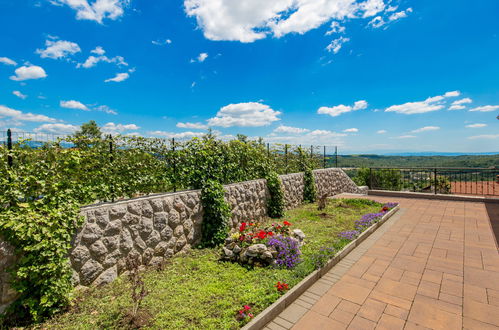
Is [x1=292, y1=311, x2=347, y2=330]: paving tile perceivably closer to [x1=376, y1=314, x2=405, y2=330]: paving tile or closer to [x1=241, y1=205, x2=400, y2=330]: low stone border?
[x1=241, y1=205, x2=400, y2=330]: low stone border

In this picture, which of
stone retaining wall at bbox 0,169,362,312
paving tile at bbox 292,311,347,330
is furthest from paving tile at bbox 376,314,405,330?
stone retaining wall at bbox 0,169,362,312

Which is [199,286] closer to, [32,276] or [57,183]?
[32,276]

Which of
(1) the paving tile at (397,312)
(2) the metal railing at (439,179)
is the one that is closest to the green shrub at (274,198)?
(1) the paving tile at (397,312)

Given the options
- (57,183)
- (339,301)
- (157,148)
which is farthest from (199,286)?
(157,148)

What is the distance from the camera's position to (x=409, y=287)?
333 cm

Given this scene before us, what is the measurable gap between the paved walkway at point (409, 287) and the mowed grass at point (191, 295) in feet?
1.30

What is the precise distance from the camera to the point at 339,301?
3.03 metres

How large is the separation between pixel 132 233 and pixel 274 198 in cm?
434

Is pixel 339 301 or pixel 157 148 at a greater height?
A: pixel 157 148

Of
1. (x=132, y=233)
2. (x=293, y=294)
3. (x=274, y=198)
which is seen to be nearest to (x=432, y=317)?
(x=293, y=294)

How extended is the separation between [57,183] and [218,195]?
2.75 meters

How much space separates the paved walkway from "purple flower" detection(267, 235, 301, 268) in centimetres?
52

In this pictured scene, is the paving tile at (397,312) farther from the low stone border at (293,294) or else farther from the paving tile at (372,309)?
the low stone border at (293,294)

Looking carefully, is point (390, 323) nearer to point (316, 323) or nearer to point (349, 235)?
point (316, 323)
